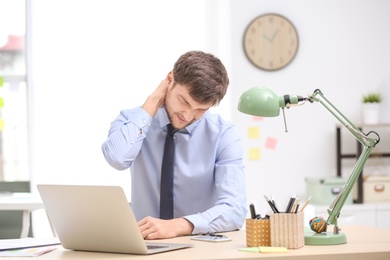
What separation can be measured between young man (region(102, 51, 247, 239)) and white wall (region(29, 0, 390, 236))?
7.71 feet

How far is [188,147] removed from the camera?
2.44 m

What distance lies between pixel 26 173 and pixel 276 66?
191 cm

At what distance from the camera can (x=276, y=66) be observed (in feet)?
16.0

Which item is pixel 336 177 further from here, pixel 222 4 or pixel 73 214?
pixel 73 214

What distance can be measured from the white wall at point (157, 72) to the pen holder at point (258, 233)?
9.71 ft

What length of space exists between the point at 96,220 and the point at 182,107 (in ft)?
2.04

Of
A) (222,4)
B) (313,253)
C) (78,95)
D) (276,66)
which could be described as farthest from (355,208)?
(313,253)

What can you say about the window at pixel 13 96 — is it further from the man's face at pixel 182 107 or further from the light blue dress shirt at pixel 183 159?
the man's face at pixel 182 107

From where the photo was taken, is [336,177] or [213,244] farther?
[336,177]

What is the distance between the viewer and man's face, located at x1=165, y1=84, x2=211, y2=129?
2.28 m

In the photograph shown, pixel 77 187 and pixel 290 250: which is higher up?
pixel 77 187

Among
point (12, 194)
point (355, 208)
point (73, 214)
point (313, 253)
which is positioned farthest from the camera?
point (355, 208)

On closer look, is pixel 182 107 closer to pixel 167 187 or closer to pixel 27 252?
pixel 167 187

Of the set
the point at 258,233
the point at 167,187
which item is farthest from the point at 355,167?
the point at 167,187
